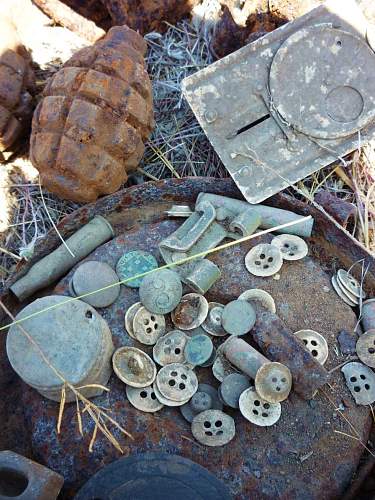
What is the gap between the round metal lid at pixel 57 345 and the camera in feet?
7.31

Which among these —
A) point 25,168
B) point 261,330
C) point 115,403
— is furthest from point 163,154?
point 115,403

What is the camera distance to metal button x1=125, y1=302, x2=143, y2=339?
2617mm

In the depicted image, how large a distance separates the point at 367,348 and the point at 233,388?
0.67m

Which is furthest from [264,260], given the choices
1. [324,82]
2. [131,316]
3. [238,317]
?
[324,82]

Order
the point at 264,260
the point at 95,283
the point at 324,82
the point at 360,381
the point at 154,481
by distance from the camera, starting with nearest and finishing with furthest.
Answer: the point at 154,481 → the point at 360,381 → the point at 95,283 → the point at 264,260 → the point at 324,82

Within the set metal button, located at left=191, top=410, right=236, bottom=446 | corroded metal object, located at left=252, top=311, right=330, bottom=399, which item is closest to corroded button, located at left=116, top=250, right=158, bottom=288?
corroded metal object, located at left=252, top=311, right=330, bottom=399

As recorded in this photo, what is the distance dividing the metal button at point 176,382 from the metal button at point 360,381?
0.71m

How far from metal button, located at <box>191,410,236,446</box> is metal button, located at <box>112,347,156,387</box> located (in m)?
0.28

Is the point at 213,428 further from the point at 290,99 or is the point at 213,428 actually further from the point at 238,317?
the point at 290,99

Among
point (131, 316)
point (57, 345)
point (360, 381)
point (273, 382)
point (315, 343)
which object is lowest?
point (360, 381)

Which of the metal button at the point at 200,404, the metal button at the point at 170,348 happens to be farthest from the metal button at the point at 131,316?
the metal button at the point at 200,404

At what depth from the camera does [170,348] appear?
8.54 feet

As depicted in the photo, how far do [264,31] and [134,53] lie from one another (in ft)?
2.60

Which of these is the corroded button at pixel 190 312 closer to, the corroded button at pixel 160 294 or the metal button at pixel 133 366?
the corroded button at pixel 160 294
